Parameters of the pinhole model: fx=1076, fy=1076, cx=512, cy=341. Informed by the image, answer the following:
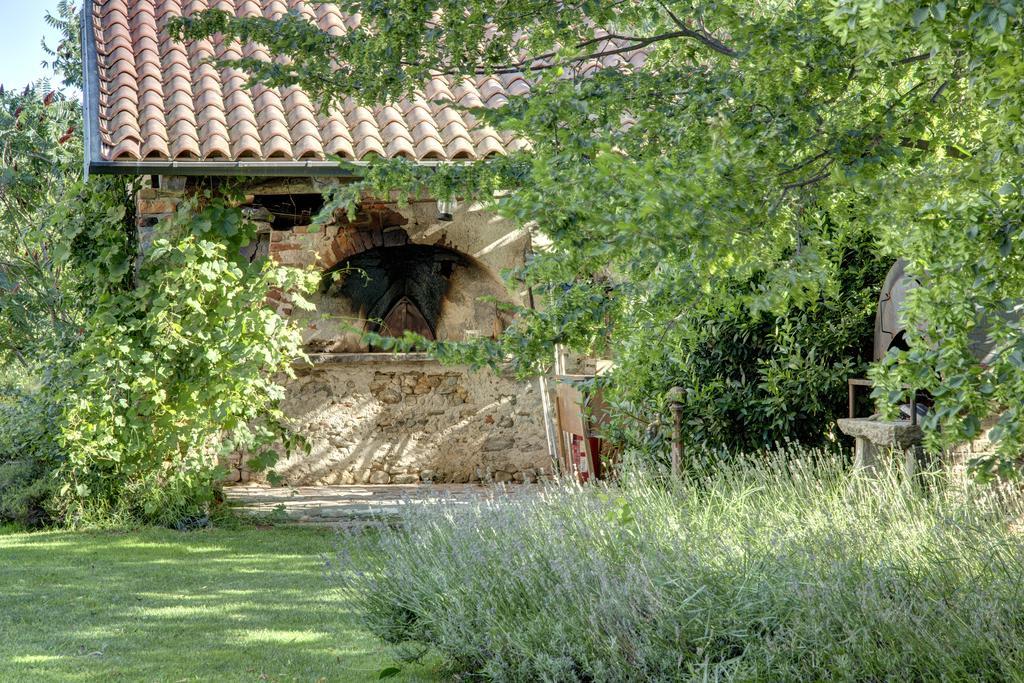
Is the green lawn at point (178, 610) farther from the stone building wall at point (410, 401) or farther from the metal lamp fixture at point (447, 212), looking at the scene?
the metal lamp fixture at point (447, 212)

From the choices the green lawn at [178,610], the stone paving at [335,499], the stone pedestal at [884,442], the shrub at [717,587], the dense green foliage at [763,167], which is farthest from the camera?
the stone paving at [335,499]

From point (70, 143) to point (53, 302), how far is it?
538 cm

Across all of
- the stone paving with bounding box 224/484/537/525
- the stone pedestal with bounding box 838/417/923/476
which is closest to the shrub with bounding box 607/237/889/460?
the stone pedestal with bounding box 838/417/923/476

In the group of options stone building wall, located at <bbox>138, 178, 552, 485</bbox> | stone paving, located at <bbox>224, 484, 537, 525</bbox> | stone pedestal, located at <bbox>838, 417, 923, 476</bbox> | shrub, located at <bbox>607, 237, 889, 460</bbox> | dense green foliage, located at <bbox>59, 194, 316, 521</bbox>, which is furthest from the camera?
stone building wall, located at <bbox>138, 178, 552, 485</bbox>

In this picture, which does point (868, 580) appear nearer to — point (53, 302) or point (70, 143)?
point (53, 302)

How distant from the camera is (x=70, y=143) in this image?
1539cm

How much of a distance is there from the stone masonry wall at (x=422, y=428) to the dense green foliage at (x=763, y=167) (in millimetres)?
4768

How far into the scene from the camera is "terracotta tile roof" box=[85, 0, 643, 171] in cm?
805

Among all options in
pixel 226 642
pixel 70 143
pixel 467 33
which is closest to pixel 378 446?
pixel 226 642

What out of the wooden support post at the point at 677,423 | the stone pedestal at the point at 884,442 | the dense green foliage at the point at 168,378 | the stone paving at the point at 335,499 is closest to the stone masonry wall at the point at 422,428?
the stone paving at the point at 335,499

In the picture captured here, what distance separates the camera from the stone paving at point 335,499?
804 cm

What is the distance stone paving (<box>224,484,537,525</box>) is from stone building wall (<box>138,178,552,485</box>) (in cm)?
22

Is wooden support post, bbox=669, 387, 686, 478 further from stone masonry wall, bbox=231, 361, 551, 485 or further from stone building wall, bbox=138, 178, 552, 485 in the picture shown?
stone masonry wall, bbox=231, 361, 551, 485

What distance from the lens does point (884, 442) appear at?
507 centimetres
